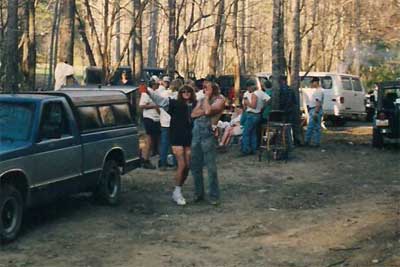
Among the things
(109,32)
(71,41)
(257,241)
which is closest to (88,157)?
(257,241)

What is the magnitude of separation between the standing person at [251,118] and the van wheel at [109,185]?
6.56m

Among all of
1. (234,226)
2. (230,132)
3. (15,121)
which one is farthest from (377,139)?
(15,121)

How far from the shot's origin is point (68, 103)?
1129cm

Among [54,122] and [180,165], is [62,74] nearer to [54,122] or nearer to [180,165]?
[180,165]

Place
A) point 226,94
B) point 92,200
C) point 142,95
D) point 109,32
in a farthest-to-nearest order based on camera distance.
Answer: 1. point 226,94
2. point 109,32
3. point 142,95
4. point 92,200

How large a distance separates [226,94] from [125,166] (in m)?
18.8

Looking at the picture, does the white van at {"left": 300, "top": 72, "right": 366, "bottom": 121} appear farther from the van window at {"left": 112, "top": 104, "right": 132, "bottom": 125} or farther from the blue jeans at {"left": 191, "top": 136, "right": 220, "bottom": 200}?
the blue jeans at {"left": 191, "top": 136, "right": 220, "bottom": 200}

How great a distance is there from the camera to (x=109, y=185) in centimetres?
1237

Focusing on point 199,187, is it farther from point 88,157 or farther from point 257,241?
point 257,241

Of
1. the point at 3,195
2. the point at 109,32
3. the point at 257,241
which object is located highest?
the point at 109,32

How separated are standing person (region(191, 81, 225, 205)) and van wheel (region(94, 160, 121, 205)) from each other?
119cm

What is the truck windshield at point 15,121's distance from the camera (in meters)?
10.0

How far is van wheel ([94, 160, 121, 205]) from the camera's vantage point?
39.6ft

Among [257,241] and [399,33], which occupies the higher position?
[399,33]
